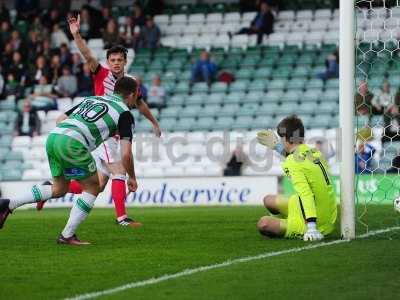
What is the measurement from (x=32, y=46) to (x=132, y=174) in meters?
15.8

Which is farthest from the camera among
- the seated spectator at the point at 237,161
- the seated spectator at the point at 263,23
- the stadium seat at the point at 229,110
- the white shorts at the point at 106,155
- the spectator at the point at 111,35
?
the spectator at the point at 111,35

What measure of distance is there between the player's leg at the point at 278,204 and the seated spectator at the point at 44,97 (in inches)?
540

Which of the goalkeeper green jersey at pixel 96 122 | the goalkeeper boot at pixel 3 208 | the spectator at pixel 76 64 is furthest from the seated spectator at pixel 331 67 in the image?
the goalkeeper boot at pixel 3 208

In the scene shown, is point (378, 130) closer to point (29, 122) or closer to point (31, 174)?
point (31, 174)

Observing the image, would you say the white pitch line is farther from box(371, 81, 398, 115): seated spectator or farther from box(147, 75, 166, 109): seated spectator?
box(147, 75, 166, 109): seated spectator

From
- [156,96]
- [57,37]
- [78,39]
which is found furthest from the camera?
[57,37]

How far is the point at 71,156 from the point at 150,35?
15454mm

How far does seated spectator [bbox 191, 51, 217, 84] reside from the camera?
2317 cm

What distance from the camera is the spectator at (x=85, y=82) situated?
77.0ft

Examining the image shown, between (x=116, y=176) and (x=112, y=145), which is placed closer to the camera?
(x=116, y=176)

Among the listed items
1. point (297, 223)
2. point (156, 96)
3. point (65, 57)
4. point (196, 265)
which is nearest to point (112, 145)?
point (297, 223)

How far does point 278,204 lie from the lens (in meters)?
10.2

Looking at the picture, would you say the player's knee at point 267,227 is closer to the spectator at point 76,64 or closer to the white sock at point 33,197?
the white sock at point 33,197

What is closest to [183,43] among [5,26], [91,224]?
[5,26]
